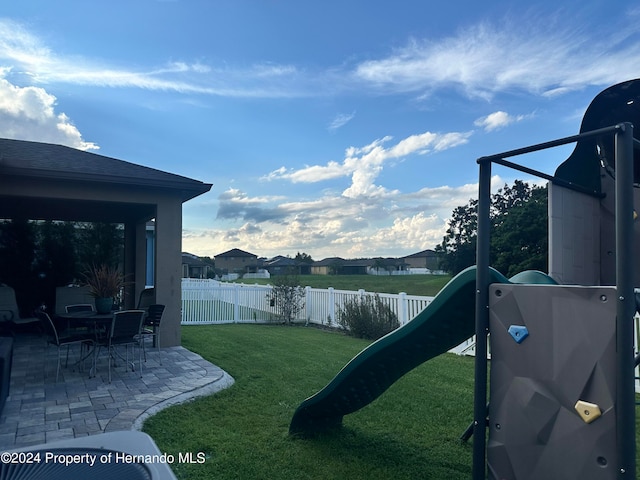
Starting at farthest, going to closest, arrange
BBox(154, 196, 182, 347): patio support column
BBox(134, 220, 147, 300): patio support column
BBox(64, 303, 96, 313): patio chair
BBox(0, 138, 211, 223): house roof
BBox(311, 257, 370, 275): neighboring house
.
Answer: BBox(311, 257, 370, 275): neighboring house, BBox(134, 220, 147, 300): patio support column, BBox(154, 196, 182, 347): patio support column, BBox(64, 303, 96, 313): patio chair, BBox(0, 138, 211, 223): house roof

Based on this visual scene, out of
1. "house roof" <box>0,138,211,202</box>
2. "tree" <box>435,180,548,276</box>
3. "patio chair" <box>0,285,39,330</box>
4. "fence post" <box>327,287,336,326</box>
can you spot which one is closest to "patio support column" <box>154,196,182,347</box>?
"house roof" <box>0,138,211,202</box>

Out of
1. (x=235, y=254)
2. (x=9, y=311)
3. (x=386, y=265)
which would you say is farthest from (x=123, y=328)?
(x=235, y=254)

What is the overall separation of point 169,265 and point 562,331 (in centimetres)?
741

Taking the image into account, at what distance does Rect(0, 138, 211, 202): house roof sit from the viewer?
7.13m

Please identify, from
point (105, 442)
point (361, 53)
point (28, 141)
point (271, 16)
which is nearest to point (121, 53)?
point (271, 16)

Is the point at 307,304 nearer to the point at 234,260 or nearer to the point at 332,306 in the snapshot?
the point at 332,306

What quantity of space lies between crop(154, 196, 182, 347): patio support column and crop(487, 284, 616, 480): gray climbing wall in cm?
697

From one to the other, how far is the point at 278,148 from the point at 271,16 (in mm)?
3694

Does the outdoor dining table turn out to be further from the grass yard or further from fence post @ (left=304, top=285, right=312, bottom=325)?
fence post @ (left=304, top=285, right=312, bottom=325)

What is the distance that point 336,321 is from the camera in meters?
11.9

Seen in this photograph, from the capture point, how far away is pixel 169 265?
27.1ft

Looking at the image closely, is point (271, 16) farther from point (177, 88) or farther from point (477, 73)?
point (477, 73)

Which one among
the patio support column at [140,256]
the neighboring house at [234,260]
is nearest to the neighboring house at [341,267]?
the neighboring house at [234,260]

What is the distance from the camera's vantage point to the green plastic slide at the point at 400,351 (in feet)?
8.96
